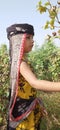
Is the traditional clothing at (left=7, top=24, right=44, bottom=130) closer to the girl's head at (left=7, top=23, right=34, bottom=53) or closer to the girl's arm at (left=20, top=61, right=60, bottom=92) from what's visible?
the girl's head at (left=7, top=23, right=34, bottom=53)

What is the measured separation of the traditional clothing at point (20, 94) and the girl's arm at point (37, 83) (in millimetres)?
124

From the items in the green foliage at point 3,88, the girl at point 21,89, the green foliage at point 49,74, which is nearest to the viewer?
the girl at point 21,89

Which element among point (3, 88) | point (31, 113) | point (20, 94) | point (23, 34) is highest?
point (23, 34)

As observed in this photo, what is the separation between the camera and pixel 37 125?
2725mm

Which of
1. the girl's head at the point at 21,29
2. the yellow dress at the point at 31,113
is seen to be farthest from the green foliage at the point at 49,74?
the yellow dress at the point at 31,113

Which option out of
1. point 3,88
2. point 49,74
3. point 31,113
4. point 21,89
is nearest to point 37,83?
point 21,89

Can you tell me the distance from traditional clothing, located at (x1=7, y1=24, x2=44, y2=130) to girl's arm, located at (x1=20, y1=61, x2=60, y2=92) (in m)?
0.12

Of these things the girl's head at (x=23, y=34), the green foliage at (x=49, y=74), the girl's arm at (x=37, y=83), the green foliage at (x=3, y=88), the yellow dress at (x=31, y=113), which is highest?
the girl's head at (x=23, y=34)

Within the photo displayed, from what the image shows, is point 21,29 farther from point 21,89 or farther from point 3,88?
point 3,88

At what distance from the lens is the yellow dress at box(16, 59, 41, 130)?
102 inches

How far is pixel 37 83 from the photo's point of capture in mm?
2176

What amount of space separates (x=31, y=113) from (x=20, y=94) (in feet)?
0.63

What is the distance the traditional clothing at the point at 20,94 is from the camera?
8.42ft

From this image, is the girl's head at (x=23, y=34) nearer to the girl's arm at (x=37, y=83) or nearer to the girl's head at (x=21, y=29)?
the girl's head at (x=21, y=29)
